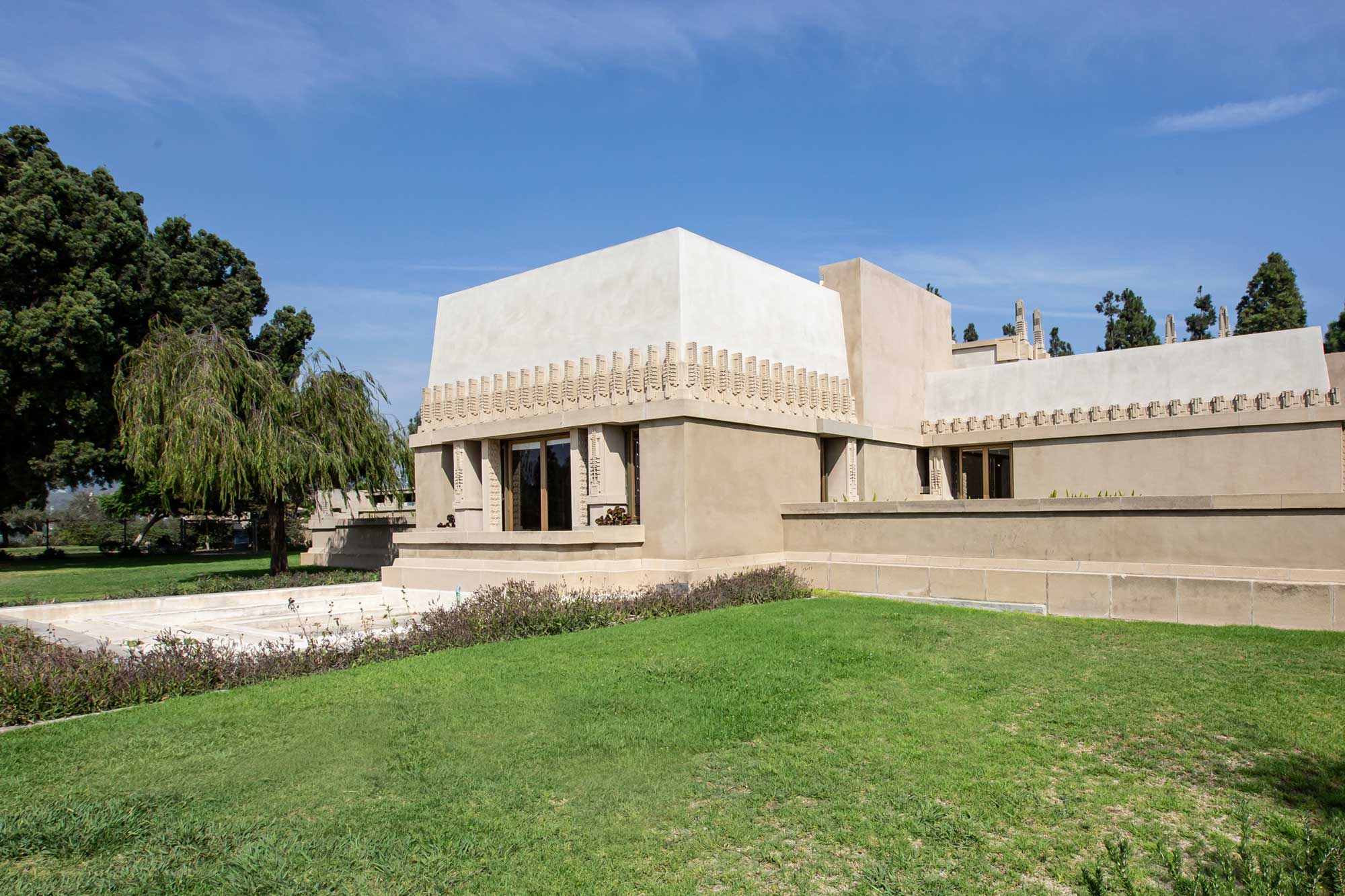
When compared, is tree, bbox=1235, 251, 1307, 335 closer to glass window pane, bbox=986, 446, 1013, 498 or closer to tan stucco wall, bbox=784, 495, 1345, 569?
glass window pane, bbox=986, 446, 1013, 498

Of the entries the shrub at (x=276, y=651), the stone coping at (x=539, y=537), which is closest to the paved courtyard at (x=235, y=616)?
the shrub at (x=276, y=651)

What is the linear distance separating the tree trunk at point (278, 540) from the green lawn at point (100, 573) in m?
1.33

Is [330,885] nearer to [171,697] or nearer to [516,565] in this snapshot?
[171,697]

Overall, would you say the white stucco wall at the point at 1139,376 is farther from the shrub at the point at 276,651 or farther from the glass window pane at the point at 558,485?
the shrub at the point at 276,651

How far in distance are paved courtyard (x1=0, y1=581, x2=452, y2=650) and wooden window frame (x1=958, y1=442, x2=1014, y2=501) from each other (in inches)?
497

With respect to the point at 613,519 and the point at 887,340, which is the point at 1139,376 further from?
the point at 613,519

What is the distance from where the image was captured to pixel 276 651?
10.0 metres

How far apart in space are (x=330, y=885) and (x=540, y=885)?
1004 millimetres

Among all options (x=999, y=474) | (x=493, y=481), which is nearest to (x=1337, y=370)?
(x=999, y=474)

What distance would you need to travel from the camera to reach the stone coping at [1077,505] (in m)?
11.8

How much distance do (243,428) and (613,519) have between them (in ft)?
28.2

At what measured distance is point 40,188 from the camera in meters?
28.2

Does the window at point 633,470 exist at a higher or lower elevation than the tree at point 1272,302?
lower

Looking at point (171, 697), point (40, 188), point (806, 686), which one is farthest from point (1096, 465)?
point (40, 188)
